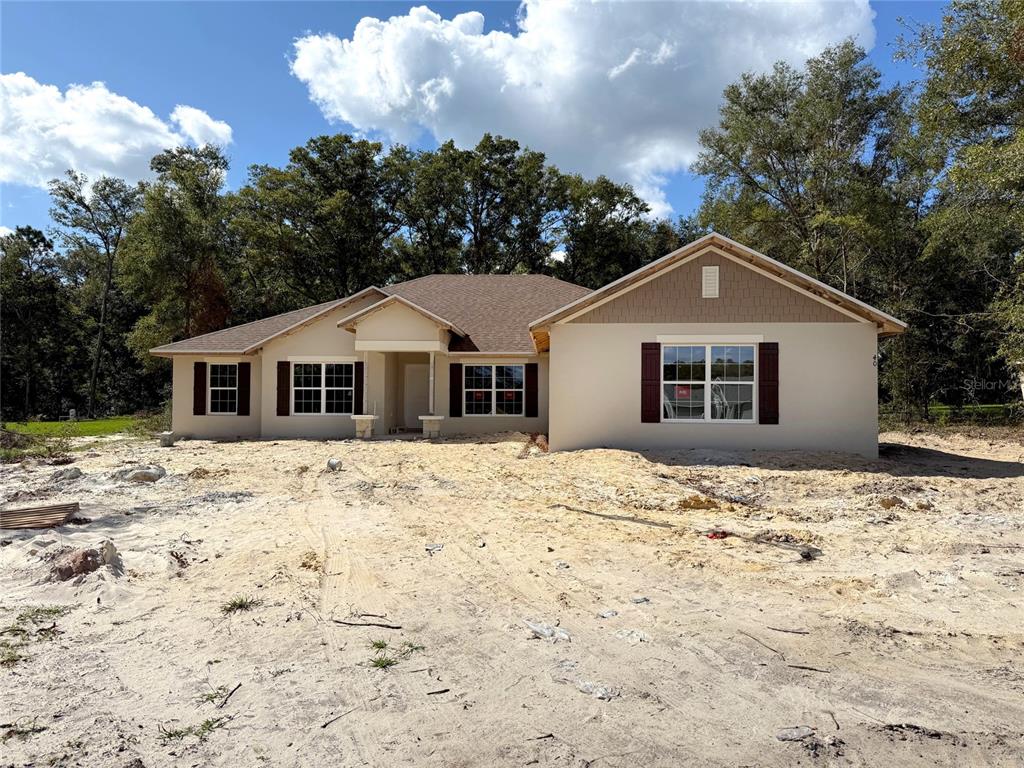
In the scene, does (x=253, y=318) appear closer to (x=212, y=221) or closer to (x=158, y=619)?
(x=212, y=221)

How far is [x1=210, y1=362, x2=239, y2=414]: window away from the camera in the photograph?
20.1 meters

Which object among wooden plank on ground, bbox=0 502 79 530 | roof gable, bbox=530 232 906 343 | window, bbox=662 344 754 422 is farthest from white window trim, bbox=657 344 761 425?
wooden plank on ground, bbox=0 502 79 530

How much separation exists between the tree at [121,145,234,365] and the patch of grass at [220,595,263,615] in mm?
31150

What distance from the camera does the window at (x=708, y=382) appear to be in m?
14.0

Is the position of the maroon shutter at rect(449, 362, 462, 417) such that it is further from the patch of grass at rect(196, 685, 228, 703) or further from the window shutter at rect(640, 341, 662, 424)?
the patch of grass at rect(196, 685, 228, 703)

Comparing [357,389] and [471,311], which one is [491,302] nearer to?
[471,311]

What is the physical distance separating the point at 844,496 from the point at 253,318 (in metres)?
33.2

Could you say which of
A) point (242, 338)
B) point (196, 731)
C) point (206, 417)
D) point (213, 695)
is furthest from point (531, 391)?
point (196, 731)

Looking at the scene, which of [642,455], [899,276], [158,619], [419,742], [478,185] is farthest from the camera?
[478,185]

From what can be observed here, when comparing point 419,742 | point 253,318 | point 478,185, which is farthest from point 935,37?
point 253,318

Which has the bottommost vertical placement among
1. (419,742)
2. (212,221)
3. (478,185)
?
(419,742)

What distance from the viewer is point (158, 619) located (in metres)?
4.79

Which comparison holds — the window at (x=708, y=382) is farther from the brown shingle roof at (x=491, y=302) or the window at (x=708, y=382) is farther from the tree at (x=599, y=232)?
the tree at (x=599, y=232)

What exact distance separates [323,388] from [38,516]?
12.1 m
